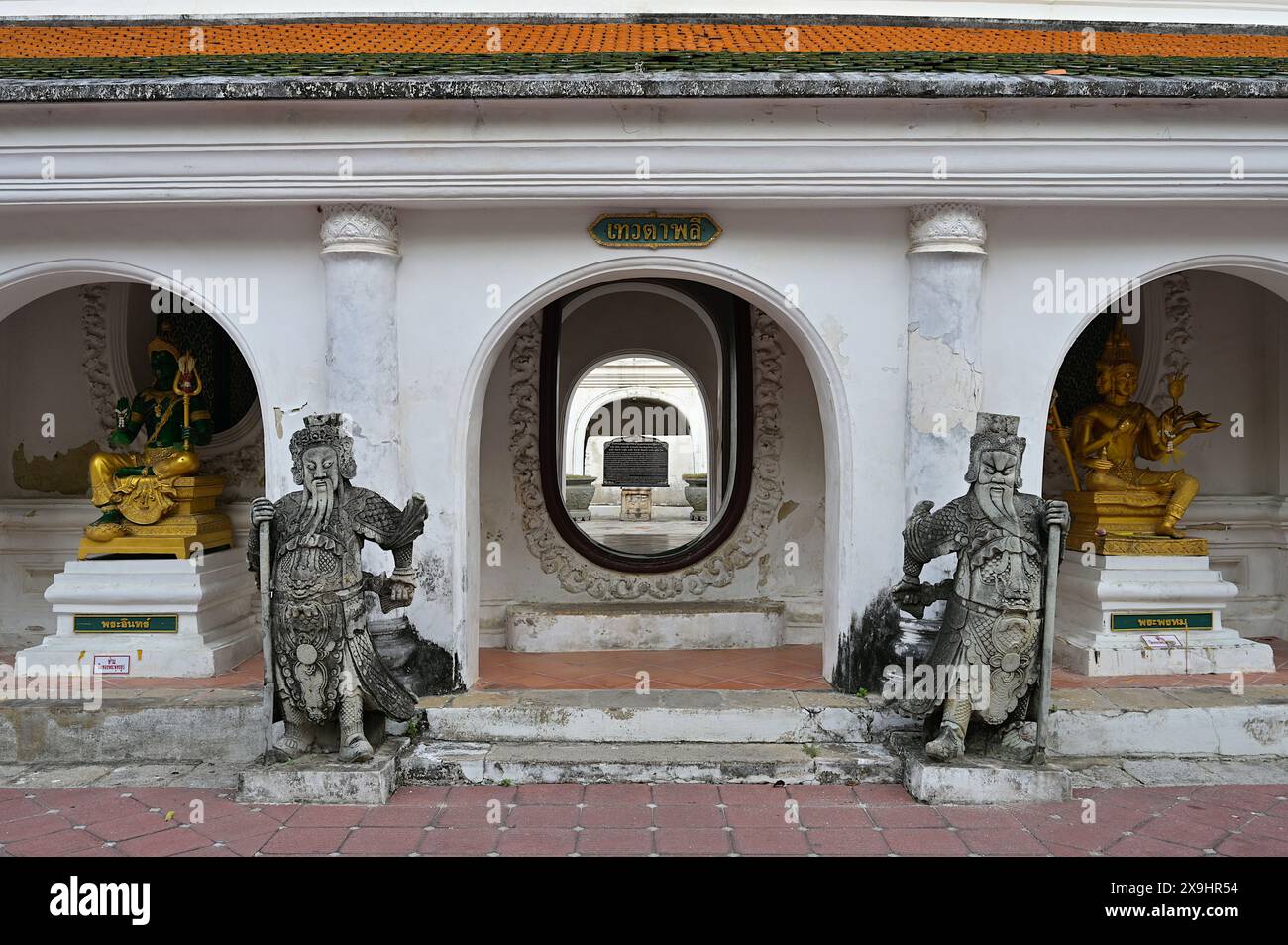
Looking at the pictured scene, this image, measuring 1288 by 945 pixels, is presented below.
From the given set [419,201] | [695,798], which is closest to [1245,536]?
[695,798]

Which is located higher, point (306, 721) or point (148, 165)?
point (148, 165)

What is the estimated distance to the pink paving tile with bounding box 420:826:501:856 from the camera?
4059 mm

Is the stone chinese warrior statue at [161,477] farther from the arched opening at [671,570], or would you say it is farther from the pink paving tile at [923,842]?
the pink paving tile at [923,842]

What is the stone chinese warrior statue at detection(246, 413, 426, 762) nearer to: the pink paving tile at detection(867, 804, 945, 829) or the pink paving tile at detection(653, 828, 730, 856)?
the pink paving tile at detection(653, 828, 730, 856)

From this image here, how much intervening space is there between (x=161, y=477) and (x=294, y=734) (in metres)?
2.62

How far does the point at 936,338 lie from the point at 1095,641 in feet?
7.77

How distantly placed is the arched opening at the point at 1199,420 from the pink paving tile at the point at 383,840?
468 cm

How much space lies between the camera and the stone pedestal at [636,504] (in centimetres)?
1566

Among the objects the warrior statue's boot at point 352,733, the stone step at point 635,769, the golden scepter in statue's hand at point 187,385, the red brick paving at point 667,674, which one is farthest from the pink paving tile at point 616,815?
the golden scepter in statue's hand at point 187,385

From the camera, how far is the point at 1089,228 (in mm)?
5520

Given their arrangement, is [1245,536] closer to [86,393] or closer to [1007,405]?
[1007,405]

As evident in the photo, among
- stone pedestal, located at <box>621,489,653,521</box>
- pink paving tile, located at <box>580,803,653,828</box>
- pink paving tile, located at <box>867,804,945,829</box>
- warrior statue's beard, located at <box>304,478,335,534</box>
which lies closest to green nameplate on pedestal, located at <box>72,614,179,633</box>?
warrior statue's beard, located at <box>304,478,335,534</box>

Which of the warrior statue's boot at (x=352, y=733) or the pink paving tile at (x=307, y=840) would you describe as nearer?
the pink paving tile at (x=307, y=840)

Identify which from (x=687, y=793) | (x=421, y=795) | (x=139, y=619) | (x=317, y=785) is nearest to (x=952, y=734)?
(x=687, y=793)
